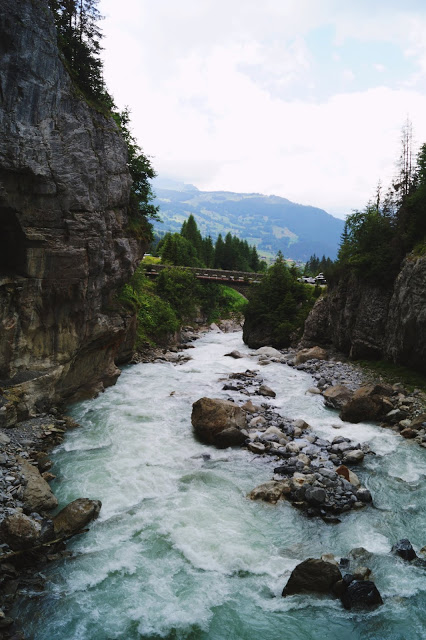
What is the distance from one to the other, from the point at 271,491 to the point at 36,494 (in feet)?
23.0

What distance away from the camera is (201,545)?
400 inches

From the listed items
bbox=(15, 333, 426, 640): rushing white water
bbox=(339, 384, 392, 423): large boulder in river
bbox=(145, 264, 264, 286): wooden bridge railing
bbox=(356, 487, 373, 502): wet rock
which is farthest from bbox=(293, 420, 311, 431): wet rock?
bbox=(145, 264, 264, 286): wooden bridge railing

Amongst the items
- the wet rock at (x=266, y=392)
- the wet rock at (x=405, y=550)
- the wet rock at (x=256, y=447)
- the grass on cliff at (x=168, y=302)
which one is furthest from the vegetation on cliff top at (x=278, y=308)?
the wet rock at (x=405, y=550)

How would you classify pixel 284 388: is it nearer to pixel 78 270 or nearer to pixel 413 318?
pixel 413 318

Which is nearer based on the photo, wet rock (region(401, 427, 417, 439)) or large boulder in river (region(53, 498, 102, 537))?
large boulder in river (region(53, 498, 102, 537))

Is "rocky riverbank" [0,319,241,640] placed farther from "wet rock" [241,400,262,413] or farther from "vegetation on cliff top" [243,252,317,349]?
"vegetation on cliff top" [243,252,317,349]

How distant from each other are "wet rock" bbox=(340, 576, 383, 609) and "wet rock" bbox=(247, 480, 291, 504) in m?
3.86

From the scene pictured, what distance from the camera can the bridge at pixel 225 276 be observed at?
5369 cm

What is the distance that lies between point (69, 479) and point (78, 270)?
28.6ft

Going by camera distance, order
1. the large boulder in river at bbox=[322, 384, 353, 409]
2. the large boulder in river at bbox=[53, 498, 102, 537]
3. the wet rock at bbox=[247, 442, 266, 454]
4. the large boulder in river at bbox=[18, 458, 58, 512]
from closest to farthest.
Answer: the large boulder in river at bbox=[53, 498, 102, 537] < the large boulder in river at bbox=[18, 458, 58, 512] < the wet rock at bbox=[247, 442, 266, 454] < the large boulder in river at bbox=[322, 384, 353, 409]

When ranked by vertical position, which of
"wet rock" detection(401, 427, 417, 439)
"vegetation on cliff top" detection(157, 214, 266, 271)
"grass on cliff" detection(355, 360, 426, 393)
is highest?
"vegetation on cliff top" detection(157, 214, 266, 271)

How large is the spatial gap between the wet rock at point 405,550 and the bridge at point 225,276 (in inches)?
1721

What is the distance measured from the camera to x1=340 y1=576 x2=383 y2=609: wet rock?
333 inches

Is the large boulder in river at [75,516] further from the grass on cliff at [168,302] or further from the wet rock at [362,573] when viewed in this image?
the grass on cliff at [168,302]
